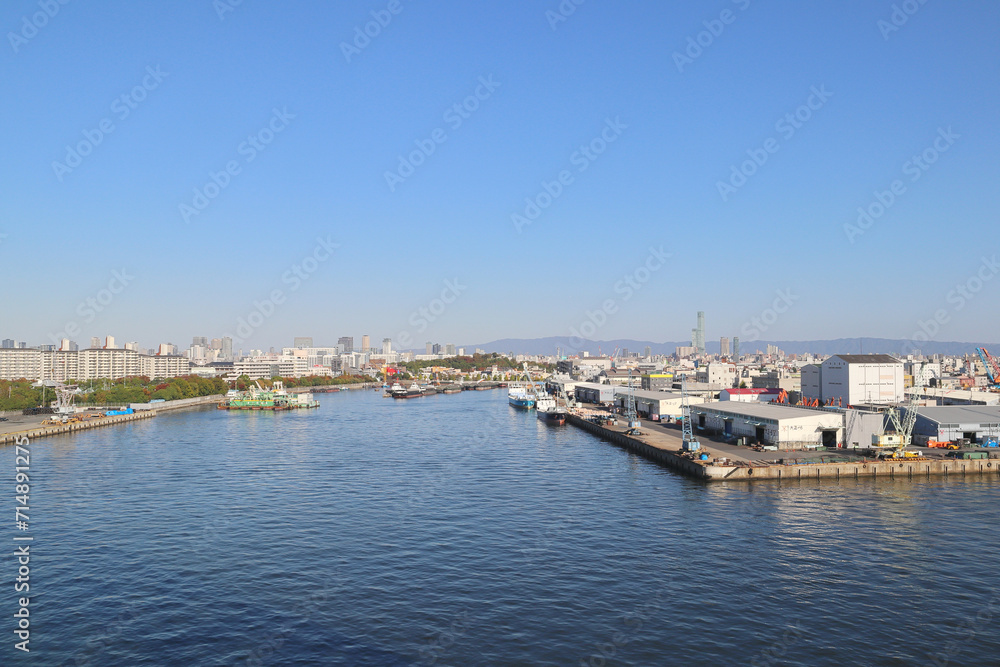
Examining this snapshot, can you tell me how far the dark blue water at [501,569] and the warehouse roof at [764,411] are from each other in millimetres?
7693

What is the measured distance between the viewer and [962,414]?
137 ft

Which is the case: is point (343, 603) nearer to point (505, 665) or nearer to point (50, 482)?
point (505, 665)

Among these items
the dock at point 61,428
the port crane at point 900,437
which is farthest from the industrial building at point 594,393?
the dock at point 61,428

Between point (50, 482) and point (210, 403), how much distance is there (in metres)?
74.1

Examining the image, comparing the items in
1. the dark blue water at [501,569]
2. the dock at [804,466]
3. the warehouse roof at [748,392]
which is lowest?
the dark blue water at [501,569]

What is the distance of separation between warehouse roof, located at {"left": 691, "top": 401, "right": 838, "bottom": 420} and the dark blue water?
7.69 metres

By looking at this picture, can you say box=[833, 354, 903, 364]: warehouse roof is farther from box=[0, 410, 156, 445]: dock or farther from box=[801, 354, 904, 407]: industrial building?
box=[0, 410, 156, 445]: dock

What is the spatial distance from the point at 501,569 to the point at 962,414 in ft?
119

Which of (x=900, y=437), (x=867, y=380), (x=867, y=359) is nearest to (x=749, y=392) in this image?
(x=867, y=359)

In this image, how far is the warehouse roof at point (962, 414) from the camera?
1566 inches

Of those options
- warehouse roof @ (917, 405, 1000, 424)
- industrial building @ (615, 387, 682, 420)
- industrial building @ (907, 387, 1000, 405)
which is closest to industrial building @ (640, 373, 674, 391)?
industrial building @ (615, 387, 682, 420)

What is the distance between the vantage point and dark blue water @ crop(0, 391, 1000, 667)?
14.6 meters

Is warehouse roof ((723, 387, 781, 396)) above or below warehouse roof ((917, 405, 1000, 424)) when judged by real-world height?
below

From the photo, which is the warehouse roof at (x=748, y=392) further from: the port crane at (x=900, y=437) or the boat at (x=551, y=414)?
the port crane at (x=900, y=437)
